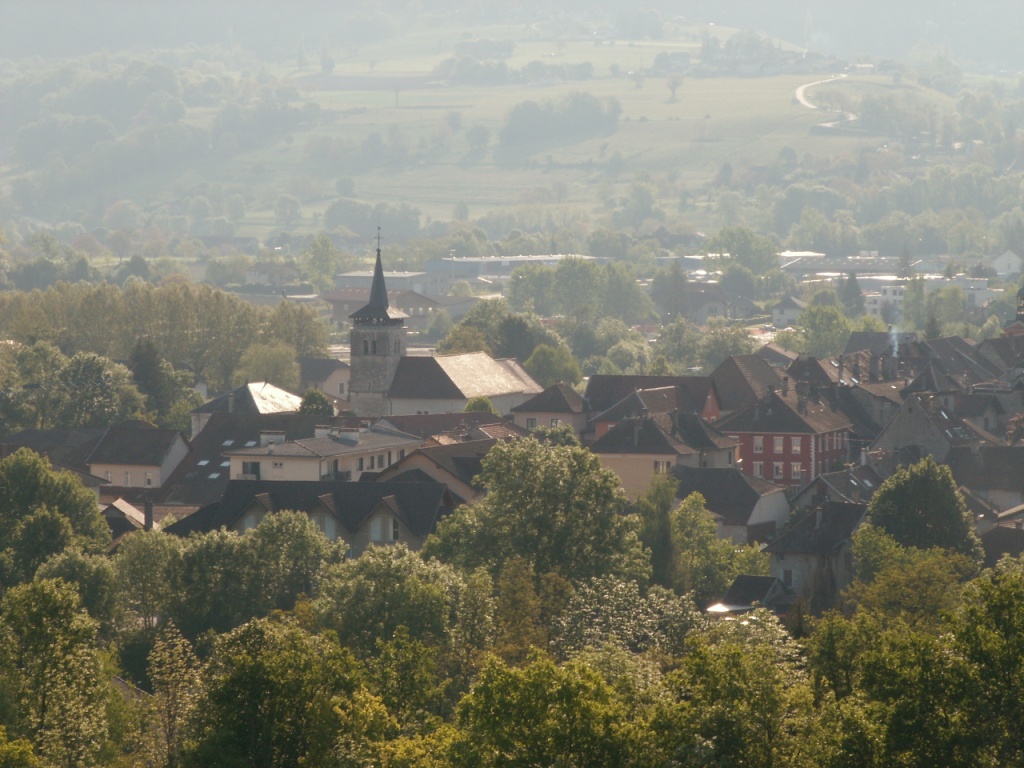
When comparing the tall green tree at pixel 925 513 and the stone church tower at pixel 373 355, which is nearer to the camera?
the tall green tree at pixel 925 513

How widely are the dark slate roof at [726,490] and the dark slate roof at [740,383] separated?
20.4m

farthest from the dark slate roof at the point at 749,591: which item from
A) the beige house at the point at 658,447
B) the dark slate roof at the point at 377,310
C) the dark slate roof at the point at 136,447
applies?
the dark slate roof at the point at 377,310

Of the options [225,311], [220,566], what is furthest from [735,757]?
[225,311]

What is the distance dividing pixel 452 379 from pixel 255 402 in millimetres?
9658

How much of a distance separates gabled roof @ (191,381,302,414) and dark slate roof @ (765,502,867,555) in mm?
36936

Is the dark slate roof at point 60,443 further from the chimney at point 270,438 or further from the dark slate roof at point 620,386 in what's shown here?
the dark slate roof at point 620,386

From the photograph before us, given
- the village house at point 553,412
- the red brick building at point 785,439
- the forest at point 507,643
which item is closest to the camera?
the forest at point 507,643

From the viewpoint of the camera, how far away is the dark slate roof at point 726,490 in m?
75.6

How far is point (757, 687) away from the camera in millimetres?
35188

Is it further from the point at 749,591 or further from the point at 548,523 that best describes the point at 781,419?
the point at 548,523

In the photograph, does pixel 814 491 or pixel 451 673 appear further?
pixel 814 491

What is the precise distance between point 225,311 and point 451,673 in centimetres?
9262

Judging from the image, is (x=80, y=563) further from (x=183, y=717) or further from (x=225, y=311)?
(x=225, y=311)

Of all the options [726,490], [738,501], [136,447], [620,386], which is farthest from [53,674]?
[620,386]
